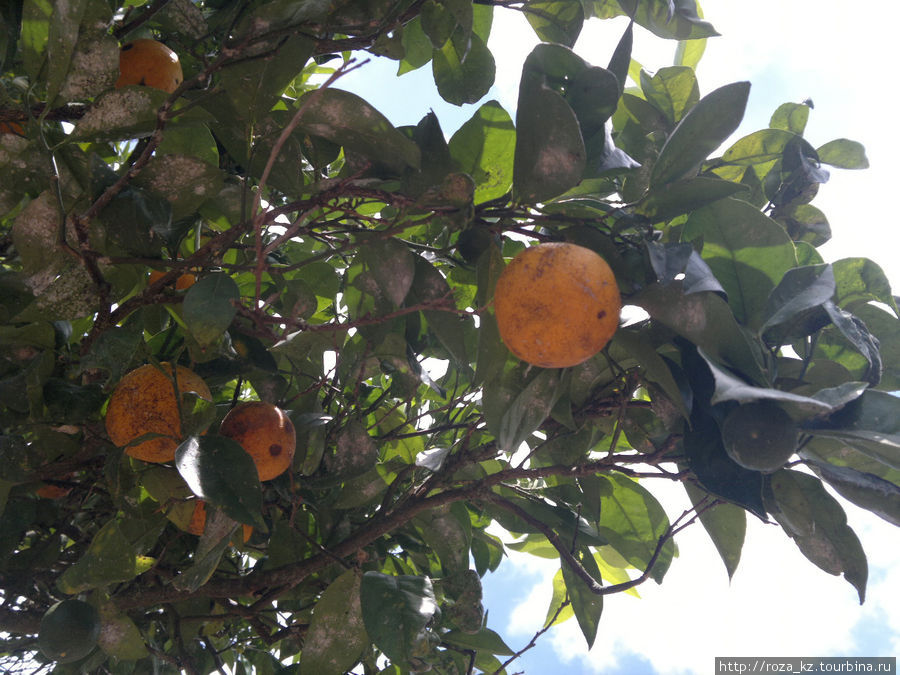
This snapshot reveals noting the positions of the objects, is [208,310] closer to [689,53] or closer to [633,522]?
[633,522]

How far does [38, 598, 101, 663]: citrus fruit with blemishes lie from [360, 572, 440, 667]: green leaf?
1.31 ft

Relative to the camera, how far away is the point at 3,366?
39.5 inches

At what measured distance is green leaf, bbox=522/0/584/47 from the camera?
3.72 feet

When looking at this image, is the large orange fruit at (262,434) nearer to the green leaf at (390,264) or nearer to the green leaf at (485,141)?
the green leaf at (390,264)

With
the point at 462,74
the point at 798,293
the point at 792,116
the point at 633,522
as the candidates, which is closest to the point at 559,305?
the point at 798,293

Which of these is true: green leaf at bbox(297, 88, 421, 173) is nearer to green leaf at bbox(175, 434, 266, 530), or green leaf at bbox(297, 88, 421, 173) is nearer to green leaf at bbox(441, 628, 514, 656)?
green leaf at bbox(175, 434, 266, 530)

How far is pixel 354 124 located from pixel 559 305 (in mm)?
346

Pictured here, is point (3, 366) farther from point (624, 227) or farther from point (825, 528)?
point (825, 528)

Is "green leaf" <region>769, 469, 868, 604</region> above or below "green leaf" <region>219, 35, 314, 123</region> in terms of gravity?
below

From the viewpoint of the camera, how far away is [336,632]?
105 cm

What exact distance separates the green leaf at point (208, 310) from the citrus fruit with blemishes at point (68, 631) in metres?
0.54

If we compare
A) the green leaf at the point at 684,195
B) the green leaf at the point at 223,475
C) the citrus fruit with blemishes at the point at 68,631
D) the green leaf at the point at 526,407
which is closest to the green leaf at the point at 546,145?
the green leaf at the point at 684,195

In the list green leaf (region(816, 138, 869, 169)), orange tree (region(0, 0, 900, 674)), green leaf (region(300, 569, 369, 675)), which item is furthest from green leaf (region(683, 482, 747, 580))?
green leaf (region(816, 138, 869, 169))

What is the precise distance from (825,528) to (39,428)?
105 centimetres
